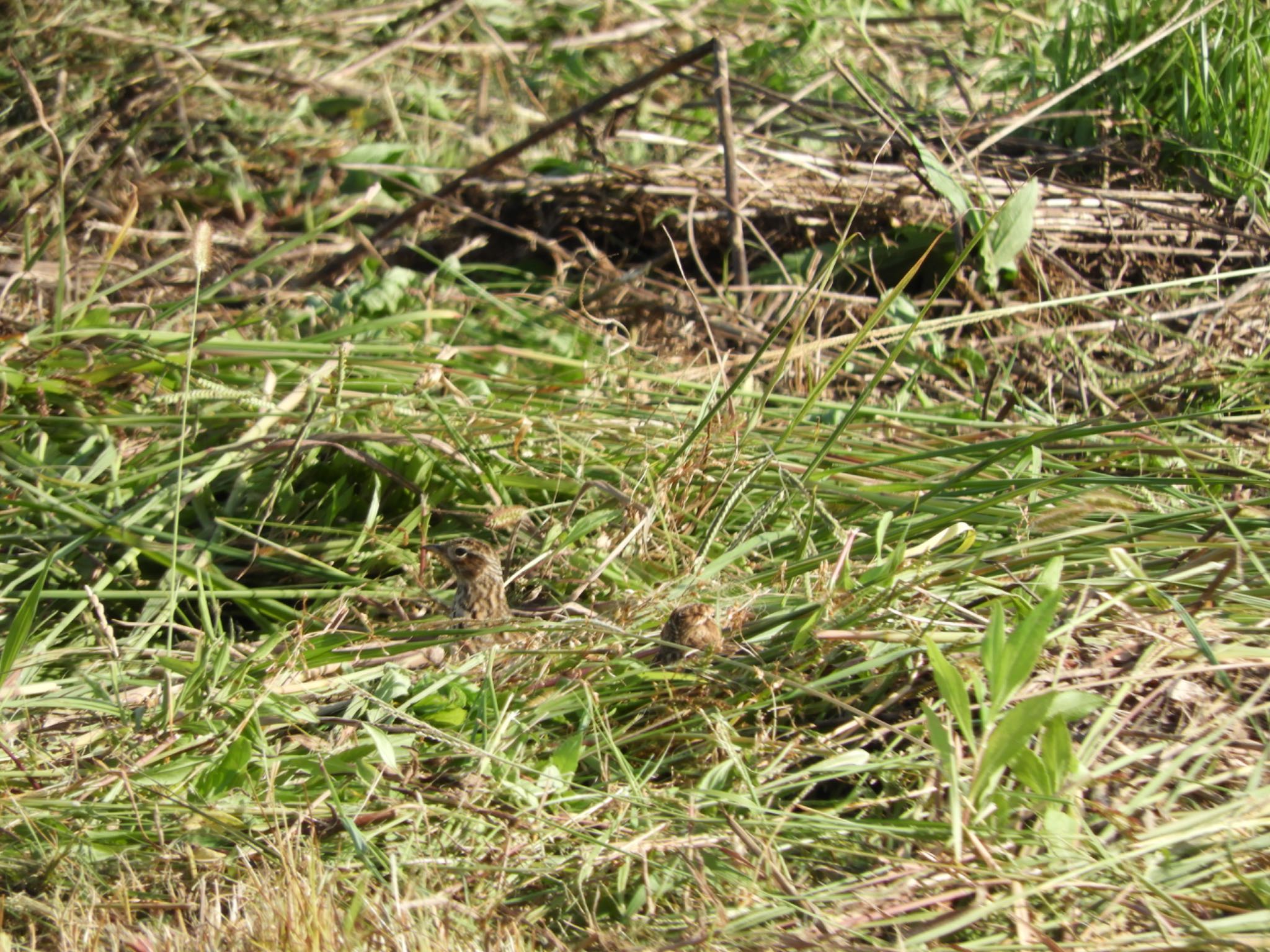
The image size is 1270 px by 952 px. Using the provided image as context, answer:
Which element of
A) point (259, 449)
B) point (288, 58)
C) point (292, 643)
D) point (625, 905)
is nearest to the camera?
point (625, 905)

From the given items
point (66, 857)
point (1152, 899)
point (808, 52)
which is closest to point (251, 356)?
point (66, 857)

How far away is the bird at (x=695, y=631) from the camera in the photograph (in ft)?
7.30

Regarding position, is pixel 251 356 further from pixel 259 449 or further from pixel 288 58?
pixel 288 58

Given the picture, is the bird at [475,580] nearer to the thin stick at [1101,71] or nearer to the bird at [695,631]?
the bird at [695,631]

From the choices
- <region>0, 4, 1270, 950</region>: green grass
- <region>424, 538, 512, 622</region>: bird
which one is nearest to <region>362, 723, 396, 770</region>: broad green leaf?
<region>0, 4, 1270, 950</region>: green grass

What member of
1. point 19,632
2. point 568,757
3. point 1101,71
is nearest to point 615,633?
point 568,757

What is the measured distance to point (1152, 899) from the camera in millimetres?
1776

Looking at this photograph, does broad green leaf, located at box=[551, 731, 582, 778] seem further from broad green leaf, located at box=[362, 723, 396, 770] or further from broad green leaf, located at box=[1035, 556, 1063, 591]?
broad green leaf, located at box=[1035, 556, 1063, 591]

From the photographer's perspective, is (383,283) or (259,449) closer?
(259,449)

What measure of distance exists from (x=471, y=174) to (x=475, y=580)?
2.08 metres

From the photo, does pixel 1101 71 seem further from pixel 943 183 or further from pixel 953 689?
pixel 953 689

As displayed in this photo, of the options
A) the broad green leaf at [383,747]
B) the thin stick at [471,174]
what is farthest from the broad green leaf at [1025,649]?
the thin stick at [471,174]

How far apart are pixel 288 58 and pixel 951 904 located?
15.6 ft

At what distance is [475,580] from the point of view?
2602mm
